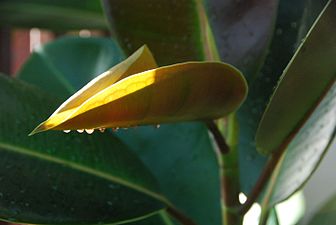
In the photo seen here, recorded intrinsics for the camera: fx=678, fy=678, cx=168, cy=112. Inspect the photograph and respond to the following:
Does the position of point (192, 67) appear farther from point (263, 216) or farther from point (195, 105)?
point (263, 216)

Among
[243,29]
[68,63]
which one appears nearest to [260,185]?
[243,29]

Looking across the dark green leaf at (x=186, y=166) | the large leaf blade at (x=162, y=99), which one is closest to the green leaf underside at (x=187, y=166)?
the dark green leaf at (x=186, y=166)

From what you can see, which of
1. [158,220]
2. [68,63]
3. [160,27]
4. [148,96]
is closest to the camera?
[148,96]

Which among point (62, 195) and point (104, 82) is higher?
point (104, 82)

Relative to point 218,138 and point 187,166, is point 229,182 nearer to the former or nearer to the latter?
point 218,138

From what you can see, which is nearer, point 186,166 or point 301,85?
point 301,85

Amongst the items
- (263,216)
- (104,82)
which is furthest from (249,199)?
(104,82)

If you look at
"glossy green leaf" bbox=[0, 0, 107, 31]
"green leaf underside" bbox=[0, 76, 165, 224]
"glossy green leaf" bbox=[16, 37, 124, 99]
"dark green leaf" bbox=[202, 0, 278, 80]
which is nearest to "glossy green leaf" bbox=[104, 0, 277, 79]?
"dark green leaf" bbox=[202, 0, 278, 80]

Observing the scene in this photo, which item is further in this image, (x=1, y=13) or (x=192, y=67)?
(x=1, y=13)
